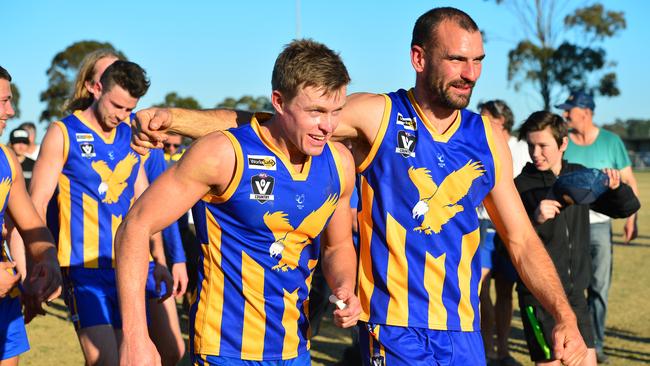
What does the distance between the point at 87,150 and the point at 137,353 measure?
279 cm

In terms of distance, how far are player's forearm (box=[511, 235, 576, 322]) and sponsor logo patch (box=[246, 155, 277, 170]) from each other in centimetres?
139

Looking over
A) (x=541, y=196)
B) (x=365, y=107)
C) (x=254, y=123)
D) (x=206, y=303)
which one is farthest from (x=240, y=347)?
(x=541, y=196)

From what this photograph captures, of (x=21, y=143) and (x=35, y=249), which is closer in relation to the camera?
(x=35, y=249)

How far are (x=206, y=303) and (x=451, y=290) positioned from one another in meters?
1.20

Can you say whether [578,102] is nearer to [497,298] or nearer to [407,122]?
[497,298]

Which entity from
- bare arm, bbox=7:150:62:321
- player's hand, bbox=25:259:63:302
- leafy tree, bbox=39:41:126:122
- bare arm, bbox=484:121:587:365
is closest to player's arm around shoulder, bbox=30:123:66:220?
bare arm, bbox=7:150:62:321

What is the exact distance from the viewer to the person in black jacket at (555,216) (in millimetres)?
5238

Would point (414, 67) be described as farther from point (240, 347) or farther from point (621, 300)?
point (621, 300)

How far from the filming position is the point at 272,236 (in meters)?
3.46

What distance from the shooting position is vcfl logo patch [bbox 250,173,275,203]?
3381 mm

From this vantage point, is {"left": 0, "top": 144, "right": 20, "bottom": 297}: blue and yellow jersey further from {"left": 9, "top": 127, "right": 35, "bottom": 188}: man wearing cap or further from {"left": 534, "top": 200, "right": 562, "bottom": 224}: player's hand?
{"left": 9, "top": 127, "right": 35, "bottom": 188}: man wearing cap

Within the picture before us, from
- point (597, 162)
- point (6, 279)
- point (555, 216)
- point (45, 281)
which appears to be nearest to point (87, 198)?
point (45, 281)

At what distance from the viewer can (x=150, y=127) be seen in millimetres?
3551

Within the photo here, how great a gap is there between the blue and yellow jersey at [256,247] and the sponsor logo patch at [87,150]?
223 cm
